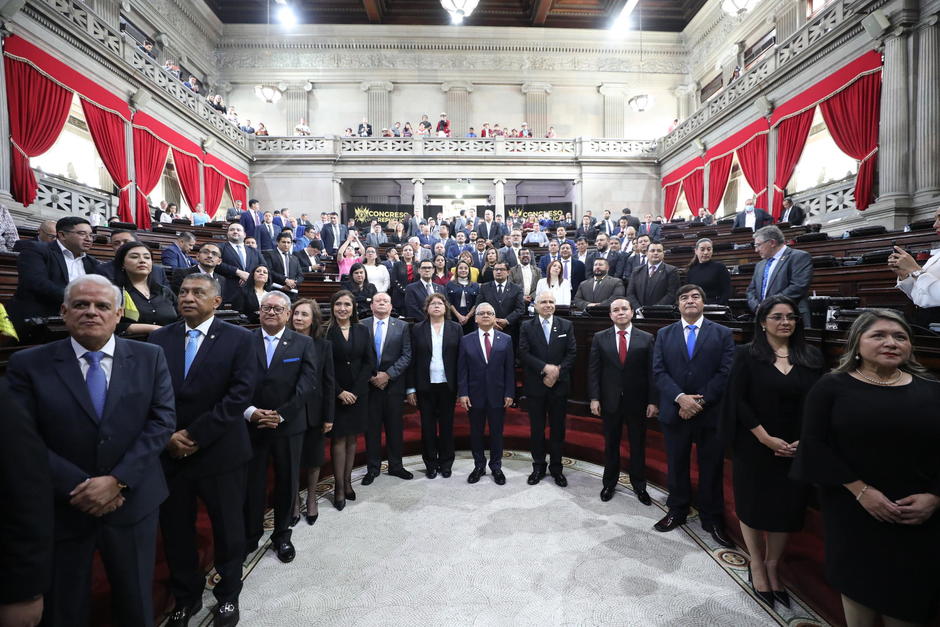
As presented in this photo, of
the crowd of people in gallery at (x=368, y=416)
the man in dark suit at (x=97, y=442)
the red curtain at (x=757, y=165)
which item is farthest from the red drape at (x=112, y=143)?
the red curtain at (x=757, y=165)

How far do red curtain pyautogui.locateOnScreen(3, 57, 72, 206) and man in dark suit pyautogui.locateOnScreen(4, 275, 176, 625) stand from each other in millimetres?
8025

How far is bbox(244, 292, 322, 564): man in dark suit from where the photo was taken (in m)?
2.26

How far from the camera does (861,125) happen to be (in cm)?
755

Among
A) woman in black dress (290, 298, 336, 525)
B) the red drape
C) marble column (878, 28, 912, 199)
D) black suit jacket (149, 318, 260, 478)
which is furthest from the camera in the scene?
the red drape

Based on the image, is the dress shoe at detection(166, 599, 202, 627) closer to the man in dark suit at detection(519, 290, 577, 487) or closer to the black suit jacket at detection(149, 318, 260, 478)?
the black suit jacket at detection(149, 318, 260, 478)

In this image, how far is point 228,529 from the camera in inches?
71.6

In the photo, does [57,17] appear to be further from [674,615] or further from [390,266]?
[674,615]

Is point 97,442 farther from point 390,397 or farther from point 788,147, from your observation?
point 788,147

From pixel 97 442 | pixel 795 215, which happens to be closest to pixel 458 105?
pixel 795 215

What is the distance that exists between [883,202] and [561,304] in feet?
20.8

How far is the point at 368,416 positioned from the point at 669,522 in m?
2.12

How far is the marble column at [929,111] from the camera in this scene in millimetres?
6559

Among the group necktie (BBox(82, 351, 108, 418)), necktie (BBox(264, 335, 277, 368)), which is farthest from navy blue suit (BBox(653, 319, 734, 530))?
necktie (BBox(82, 351, 108, 418))

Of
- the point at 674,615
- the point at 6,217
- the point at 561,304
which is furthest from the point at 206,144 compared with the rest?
the point at 674,615
